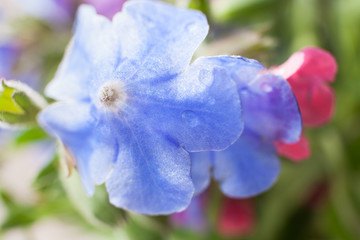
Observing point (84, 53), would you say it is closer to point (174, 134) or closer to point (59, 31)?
point (174, 134)

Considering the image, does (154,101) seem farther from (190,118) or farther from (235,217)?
(235,217)

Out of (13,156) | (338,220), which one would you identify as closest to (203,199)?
(338,220)

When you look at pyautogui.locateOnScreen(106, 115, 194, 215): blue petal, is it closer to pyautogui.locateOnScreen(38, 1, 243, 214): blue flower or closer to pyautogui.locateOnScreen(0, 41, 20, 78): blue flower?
pyautogui.locateOnScreen(38, 1, 243, 214): blue flower

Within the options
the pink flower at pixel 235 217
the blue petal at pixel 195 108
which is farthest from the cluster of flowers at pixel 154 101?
the pink flower at pixel 235 217

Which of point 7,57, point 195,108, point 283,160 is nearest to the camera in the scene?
point 195,108

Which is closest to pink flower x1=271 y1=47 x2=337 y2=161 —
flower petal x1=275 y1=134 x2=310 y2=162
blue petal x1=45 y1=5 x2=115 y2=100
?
flower petal x1=275 y1=134 x2=310 y2=162

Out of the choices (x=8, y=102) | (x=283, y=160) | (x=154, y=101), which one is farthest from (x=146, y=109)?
(x=283, y=160)
